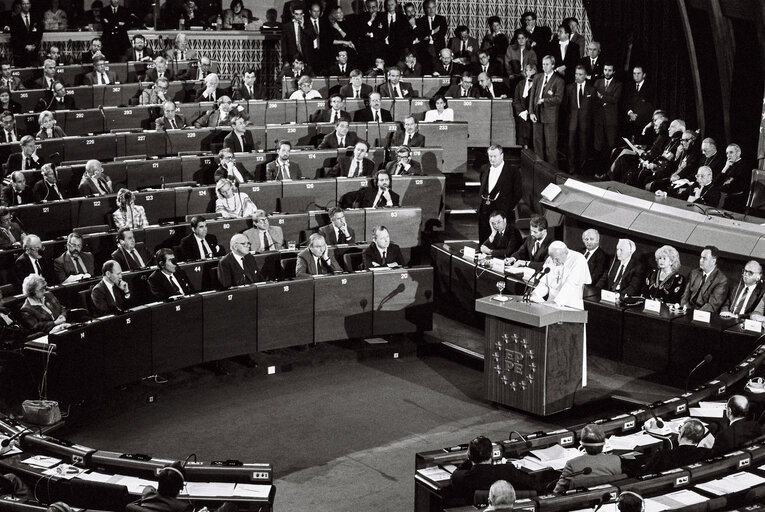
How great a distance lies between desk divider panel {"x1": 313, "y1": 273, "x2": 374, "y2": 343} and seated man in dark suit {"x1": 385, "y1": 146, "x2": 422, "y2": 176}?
7.72ft

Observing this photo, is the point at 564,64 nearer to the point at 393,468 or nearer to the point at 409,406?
the point at 409,406

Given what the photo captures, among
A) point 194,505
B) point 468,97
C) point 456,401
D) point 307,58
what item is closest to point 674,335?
point 456,401

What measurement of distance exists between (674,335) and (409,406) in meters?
2.20

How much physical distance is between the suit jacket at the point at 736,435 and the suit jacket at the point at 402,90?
8.14 metres

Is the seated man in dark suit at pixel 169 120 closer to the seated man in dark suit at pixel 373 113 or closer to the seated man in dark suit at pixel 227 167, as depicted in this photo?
the seated man in dark suit at pixel 227 167

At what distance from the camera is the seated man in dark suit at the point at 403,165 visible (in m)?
11.8

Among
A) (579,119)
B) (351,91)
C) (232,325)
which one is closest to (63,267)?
(232,325)

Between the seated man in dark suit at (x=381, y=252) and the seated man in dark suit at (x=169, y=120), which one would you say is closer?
the seated man in dark suit at (x=381, y=252)

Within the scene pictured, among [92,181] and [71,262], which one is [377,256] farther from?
[92,181]

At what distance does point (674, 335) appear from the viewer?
8727mm

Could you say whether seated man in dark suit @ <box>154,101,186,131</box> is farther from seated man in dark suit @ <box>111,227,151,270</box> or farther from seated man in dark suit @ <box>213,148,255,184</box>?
seated man in dark suit @ <box>111,227,151,270</box>

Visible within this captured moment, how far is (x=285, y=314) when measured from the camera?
9633 mm

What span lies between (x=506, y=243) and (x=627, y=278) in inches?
51.0

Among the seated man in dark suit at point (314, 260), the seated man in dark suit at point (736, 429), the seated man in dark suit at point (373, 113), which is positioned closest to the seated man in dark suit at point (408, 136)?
the seated man in dark suit at point (373, 113)
